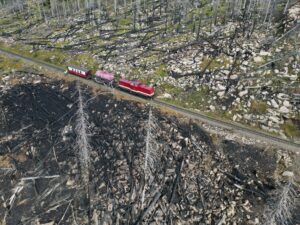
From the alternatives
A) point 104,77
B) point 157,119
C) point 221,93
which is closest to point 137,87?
point 157,119

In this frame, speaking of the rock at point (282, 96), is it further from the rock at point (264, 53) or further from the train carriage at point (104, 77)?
the train carriage at point (104, 77)

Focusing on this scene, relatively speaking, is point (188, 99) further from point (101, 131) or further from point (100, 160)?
point (100, 160)

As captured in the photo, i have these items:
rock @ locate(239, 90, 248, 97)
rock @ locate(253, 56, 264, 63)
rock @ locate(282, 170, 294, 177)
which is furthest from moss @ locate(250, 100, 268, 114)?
rock @ locate(282, 170, 294, 177)

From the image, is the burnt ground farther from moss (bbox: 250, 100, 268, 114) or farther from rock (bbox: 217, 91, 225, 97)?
rock (bbox: 217, 91, 225, 97)

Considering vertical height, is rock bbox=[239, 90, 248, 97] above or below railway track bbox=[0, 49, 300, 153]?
above

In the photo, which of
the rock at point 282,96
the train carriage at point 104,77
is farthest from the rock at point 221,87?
the train carriage at point 104,77

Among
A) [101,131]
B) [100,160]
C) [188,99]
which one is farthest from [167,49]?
[100,160]
